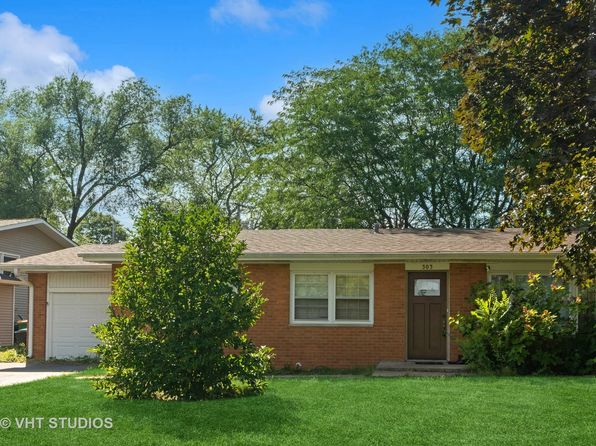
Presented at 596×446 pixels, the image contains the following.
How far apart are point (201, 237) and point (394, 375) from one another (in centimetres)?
592

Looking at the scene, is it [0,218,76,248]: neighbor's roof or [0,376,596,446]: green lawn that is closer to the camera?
[0,376,596,446]: green lawn

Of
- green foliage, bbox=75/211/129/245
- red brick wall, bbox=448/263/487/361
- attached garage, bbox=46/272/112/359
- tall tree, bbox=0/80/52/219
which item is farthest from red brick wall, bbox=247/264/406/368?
green foliage, bbox=75/211/129/245

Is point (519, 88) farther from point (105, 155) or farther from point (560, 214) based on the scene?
point (105, 155)

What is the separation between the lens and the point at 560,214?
444 inches

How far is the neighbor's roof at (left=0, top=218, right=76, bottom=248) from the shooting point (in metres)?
29.0

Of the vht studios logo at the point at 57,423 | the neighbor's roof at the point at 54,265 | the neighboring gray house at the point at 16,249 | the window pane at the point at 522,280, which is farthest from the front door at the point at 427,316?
the neighboring gray house at the point at 16,249

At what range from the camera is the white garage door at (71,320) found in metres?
21.7

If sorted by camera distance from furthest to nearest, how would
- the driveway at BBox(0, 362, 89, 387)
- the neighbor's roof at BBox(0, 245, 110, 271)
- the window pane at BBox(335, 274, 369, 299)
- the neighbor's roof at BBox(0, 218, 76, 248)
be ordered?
the neighbor's roof at BBox(0, 218, 76, 248)
the neighbor's roof at BBox(0, 245, 110, 271)
the window pane at BBox(335, 274, 369, 299)
the driveway at BBox(0, 362, 89, 387)

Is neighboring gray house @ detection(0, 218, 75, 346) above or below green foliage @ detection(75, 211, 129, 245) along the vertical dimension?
below

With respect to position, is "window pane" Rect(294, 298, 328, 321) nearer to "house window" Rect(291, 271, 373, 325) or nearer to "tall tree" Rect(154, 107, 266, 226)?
"house window" Rect(291, 271, 373, 325)

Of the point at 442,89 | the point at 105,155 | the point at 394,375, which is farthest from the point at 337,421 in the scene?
the point at 105,155

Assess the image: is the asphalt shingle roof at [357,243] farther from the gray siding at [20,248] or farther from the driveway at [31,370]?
the gray siding at [20,248]

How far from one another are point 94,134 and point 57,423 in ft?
121

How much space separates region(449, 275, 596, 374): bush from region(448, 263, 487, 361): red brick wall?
1525 millimetres
